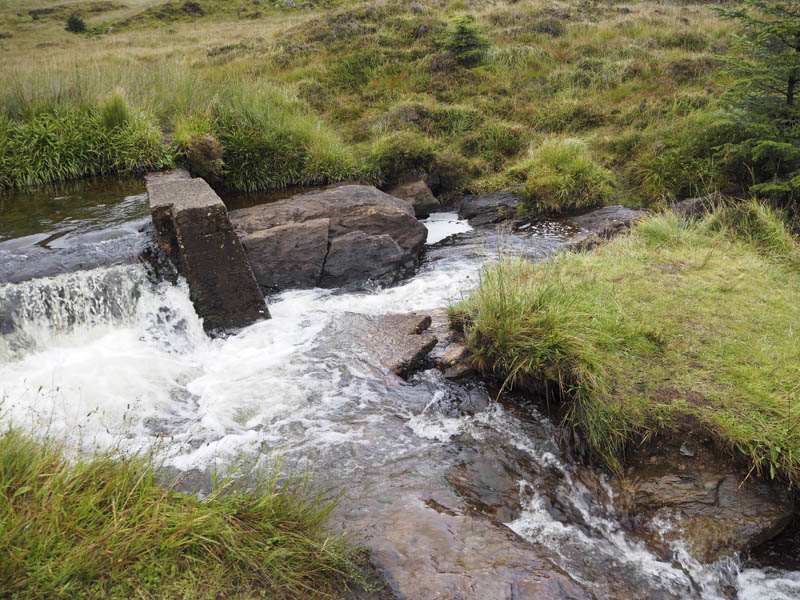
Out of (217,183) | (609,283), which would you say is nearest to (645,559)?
(609,283)

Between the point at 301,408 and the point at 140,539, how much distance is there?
2.26 metres

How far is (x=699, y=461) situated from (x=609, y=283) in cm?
248

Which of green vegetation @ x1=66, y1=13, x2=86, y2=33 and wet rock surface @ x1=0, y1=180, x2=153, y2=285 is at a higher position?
green vegetation @ x1=66, y1=13, x2=86, y2=33

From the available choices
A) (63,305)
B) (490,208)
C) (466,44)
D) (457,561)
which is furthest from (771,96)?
(63,305)

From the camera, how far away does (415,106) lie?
1356cm

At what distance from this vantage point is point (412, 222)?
8797 millimetres

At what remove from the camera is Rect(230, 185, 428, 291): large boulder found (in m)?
7.40

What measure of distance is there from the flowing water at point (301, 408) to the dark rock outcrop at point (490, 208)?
359 cm

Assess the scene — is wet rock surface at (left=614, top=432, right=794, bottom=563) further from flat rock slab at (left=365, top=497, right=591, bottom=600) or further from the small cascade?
the small cascade

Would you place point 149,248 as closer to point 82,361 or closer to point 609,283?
point 82,361

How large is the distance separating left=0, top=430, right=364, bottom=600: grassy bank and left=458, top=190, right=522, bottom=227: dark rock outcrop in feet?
27.5

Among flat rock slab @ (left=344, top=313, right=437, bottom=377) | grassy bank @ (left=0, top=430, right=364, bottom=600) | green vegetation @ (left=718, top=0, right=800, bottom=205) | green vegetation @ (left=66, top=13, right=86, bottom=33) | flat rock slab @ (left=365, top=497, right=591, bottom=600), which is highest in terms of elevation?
green vegetation @ (left=66, top=13, right=86, bottom=33)

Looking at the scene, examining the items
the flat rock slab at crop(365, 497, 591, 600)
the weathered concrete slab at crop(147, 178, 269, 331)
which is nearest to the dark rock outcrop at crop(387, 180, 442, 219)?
the weathered concrete slab at crop(147, 178, 269, 331)

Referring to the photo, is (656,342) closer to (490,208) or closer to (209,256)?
(209,256)
